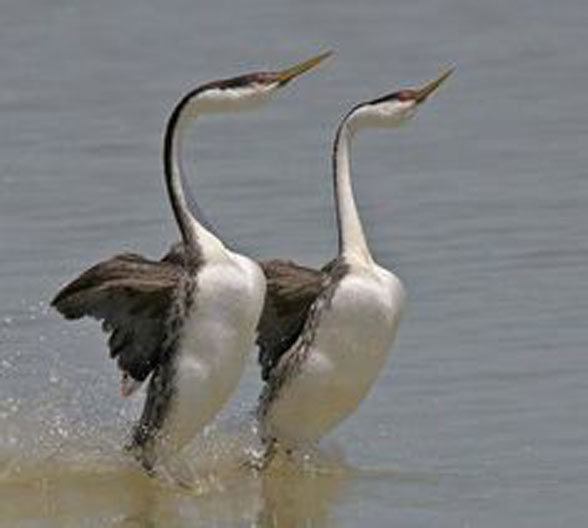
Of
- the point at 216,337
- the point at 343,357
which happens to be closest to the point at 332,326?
the point at 343,357

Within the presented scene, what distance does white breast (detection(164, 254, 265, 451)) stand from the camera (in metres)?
13.8

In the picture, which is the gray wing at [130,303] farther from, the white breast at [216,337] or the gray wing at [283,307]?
the gray wing at [283,307]

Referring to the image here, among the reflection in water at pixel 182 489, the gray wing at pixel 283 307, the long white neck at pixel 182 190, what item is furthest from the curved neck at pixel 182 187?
the reflection in water at pixel 182 489

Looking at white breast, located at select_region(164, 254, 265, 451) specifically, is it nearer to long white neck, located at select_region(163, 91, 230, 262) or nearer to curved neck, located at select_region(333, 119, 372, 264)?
long white neck, located at select_region(163, 91, 230, 262)

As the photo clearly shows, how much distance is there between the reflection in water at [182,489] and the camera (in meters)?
13.5

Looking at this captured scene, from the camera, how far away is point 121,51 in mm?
25156

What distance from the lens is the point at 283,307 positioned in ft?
48.6

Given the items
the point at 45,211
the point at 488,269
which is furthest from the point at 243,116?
the point at 488,269

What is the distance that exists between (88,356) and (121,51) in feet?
29.5

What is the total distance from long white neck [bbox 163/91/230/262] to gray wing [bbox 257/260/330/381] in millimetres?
586

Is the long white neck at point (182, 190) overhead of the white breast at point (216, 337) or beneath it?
overhead

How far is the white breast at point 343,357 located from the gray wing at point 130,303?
688 millimetres

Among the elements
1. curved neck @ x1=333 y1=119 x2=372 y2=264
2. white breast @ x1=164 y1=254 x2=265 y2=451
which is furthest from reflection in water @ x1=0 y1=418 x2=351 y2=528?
curved neck @ x1=333 y1=119 x2=372 y2=264

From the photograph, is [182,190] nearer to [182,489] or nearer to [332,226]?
[182,489]
